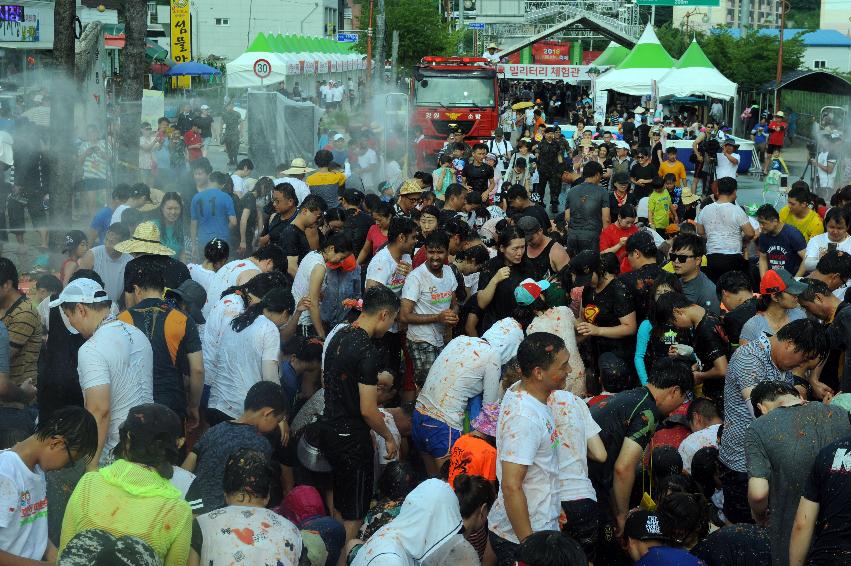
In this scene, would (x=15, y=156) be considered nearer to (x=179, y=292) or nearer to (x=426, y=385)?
(x=179, y=292)

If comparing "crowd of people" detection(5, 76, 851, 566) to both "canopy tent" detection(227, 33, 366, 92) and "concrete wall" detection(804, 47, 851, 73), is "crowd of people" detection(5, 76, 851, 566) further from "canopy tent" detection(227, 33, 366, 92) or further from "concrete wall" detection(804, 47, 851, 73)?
"concrete wall" detection(804, 47, 851, 73)

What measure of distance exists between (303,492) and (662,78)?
3060cm

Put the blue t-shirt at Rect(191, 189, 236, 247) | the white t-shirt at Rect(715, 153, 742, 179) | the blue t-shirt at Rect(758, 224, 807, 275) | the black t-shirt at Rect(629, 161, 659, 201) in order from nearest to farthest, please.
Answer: the blue t-shirt at Rect(758, 224, 807, 275) → the blue t-shirt at Rect(191, 189, 236, 247) → the black t-shirt at Rect(629, 161, 659, 201) → the white t-shirt at Rect(715, 153, 742, 179)

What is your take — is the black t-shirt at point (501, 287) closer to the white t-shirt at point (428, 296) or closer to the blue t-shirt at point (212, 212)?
the white t-shirt at point (428, 296)

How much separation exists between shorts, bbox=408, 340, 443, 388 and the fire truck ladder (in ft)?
192

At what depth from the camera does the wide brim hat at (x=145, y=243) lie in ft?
24.9

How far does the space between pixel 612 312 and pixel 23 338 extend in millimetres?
4064

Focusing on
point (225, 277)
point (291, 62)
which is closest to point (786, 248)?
point (225, 277)

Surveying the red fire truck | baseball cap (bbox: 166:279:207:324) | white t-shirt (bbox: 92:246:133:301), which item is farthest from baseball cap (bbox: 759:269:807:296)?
the red fire truck

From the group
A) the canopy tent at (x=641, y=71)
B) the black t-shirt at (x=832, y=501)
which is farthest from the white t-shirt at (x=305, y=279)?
the canopy tent at (x=641, y=71)

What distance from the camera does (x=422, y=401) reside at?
6.59 metres

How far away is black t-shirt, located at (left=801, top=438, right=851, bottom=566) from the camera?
423 centimetres

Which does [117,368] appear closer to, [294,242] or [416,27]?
[294,242]

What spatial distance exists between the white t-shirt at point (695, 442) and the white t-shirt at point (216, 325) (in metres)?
2.97
